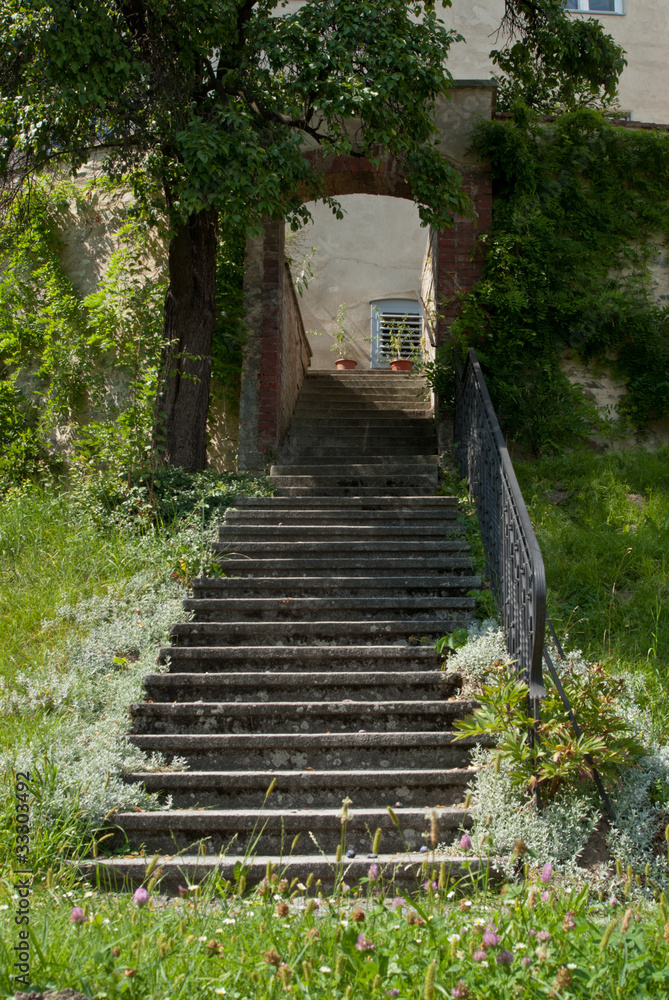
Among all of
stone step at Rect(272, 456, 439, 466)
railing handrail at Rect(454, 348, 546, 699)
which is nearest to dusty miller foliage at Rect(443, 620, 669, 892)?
railing handrail at Rect(454, 348, 546, 699)

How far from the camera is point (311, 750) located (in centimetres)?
390

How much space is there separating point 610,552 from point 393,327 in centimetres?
917

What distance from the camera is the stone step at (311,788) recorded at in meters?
3.62

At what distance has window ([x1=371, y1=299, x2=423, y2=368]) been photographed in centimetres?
1377

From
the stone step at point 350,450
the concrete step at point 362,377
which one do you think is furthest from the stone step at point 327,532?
the concrete step at point 362,377

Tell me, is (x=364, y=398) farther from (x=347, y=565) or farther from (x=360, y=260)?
(x=360, y=260)

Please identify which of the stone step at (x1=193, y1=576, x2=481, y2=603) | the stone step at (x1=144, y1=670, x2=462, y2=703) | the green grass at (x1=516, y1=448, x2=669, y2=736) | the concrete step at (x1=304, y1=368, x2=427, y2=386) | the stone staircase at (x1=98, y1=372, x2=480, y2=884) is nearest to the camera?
the stone staircase at (x1=98, y1=372, x2=480, y2=884)

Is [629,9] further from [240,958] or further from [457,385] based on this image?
[240,958]

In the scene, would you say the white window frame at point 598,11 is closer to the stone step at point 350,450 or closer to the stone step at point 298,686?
the stone step at point 350,450

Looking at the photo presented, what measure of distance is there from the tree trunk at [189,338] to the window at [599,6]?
10791 millimetres

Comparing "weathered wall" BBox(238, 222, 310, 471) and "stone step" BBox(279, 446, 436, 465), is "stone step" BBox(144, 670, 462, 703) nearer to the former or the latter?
"stone step" BBox(279, 446, 436, 465)

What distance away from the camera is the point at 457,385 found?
23.8 feet

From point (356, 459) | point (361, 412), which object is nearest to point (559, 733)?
point (356, 459)

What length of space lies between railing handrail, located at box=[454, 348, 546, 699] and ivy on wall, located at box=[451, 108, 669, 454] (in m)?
1.87
